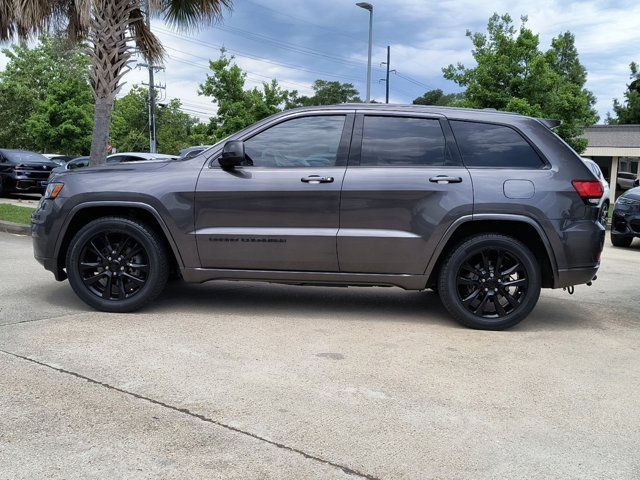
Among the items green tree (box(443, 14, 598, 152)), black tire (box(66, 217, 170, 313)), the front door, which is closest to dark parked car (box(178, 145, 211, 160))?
the front door

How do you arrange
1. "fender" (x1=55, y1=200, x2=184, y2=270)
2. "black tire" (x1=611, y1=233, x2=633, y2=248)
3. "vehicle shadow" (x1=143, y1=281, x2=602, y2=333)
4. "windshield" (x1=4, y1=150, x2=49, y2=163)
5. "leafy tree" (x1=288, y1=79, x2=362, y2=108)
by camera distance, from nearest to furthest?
"fender" (x1=55, y1=200, x2=184, y2=270), "vehicle shadow" (x1=143, y1=281, x2=602, y2=333), "black tire" (x1=611, y1=233, x2=633, y2=248), "windshield" (x1=4, y1=150, x2=49, y2=163), "leafy tree" (x1=288, y1=79, x2=362, y2=108)

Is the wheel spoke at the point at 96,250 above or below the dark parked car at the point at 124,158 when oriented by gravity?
below

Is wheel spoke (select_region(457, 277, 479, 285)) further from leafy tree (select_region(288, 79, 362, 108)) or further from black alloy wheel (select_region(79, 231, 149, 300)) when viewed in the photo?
leafy tree (select_region(288, 79, 362, 108))

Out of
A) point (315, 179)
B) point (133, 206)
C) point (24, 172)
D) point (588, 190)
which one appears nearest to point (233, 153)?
point (315, 179)

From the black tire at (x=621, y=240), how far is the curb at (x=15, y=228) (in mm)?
10661

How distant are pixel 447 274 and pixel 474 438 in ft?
7.10

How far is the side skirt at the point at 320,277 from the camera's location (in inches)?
204

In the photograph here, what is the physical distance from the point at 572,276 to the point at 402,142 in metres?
1.77

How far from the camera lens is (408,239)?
5.10 meters

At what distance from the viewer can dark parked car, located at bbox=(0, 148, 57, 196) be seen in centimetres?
1841

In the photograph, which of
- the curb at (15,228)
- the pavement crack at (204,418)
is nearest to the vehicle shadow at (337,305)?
the pavement crack at (204,418)

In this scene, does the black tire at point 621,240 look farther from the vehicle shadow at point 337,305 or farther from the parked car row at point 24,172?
the parked car row at point 24,172

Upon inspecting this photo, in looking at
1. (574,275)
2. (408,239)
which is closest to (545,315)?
(574,275)

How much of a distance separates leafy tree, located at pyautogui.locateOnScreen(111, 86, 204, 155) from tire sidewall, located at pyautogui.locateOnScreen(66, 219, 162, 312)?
56.7m
